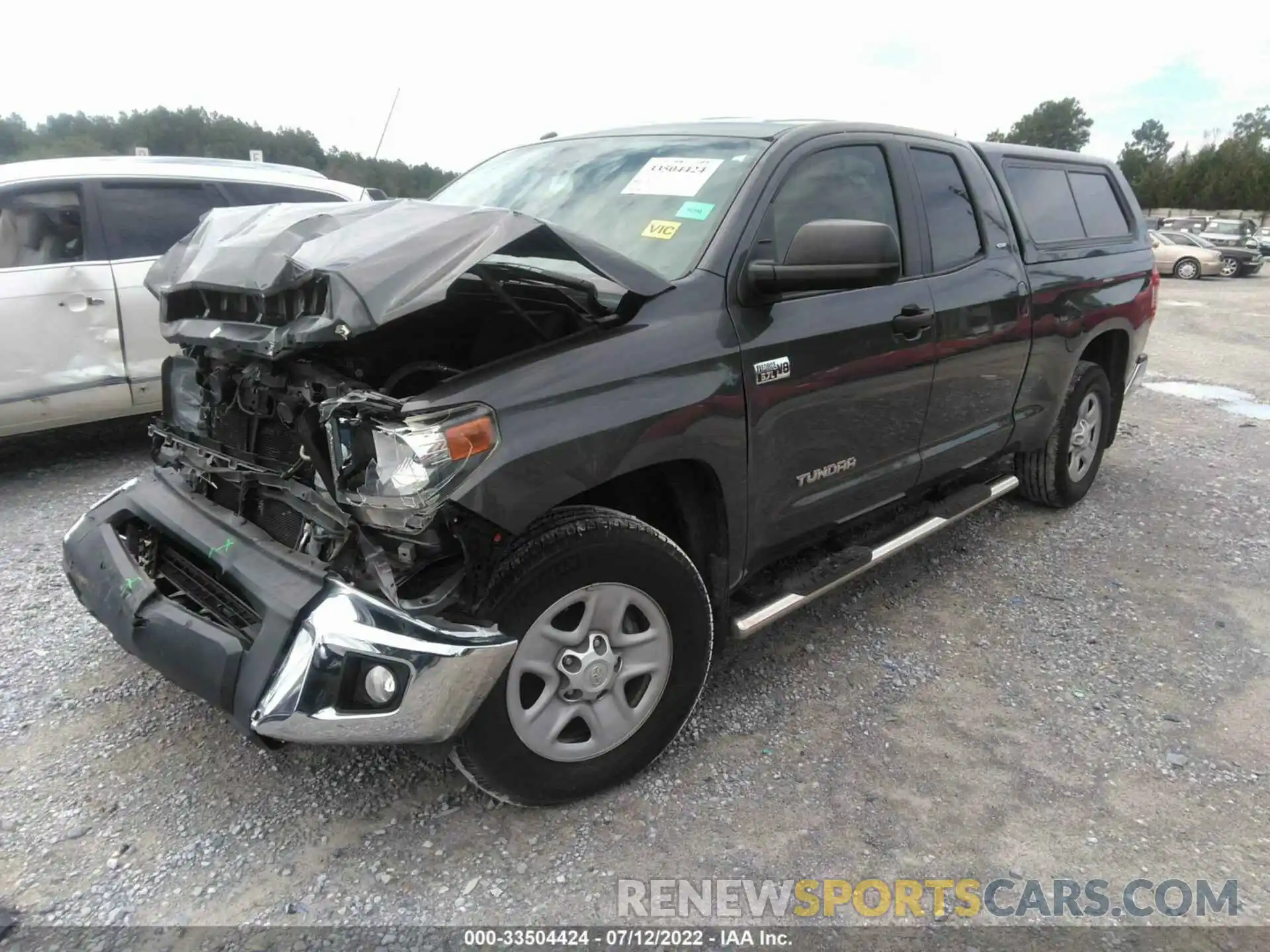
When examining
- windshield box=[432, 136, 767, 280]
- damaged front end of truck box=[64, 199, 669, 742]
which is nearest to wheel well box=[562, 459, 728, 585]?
damaged front end of truck box=[64, 199, 669, 742]

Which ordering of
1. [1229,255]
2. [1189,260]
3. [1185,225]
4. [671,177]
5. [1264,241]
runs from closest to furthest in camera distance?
[671,177]
[1189,260]
[1229,255]
[1185,225]
[1264,241]

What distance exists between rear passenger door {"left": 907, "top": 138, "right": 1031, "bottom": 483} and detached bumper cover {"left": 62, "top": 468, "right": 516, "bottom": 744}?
222cm

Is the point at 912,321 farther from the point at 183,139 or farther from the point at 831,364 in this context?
the point at 183,139

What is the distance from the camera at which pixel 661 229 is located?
2.79 metres

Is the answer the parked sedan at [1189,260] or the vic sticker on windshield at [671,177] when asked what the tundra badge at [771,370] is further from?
the parked sedan at [1189,260]

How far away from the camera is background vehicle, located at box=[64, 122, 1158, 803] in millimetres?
2043

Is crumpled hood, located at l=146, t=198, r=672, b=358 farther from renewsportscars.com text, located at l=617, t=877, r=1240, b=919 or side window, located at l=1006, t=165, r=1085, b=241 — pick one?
side window, located at l=1006, t=165, r=1085, b=241

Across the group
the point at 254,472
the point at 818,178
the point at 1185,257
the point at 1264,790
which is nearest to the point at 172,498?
the point at 254,472

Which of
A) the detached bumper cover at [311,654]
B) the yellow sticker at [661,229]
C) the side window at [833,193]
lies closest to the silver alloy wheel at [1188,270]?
the side window at [833,193]

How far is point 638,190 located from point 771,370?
82cm

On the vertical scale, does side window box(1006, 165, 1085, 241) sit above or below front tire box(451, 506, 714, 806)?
above

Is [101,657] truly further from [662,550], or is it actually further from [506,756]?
[662,550]

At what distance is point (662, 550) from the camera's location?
2.43 m

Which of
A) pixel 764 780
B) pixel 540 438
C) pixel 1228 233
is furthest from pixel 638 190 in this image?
pixel 1228 233
